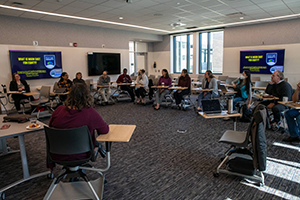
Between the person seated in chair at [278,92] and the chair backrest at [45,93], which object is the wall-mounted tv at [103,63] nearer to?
the chair backrest at [45,93]

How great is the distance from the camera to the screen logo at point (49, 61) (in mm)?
8484

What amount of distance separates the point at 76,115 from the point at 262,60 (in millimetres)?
9398

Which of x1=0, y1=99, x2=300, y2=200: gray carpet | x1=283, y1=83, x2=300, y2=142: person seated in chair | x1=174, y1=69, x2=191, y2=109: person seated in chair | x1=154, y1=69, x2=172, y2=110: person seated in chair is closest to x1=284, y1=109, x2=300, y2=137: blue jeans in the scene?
x1=283, y1=83, x2=300, y2=142: person seated in chair

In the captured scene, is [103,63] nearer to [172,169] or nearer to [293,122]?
[172,169]

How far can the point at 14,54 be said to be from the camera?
25.1ft

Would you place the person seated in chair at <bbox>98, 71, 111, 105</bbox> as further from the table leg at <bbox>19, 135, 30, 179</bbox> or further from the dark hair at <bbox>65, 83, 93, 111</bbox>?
the dark hair at <bbox>65, 83, 93, 111</bbox>

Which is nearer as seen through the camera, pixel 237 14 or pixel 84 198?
pixel 84 198

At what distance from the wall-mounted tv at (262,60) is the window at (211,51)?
1450mm

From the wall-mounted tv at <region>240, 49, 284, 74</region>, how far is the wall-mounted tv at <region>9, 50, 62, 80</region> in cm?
828

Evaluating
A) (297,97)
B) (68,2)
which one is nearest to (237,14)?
(297,97)

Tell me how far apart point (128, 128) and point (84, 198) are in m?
A: 0.97

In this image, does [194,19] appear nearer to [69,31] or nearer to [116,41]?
[116,41]

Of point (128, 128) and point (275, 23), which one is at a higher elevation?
point (275, 23)

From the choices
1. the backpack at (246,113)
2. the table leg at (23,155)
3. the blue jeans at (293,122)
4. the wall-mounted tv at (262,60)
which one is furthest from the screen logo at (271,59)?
the table leg at (23,155)
